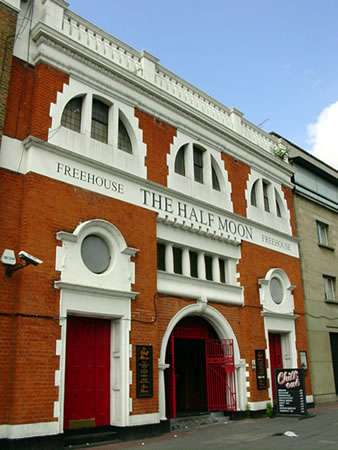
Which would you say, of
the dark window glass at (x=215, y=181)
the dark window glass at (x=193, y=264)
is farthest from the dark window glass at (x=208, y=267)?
the dark window glass at (x=215, y=181)

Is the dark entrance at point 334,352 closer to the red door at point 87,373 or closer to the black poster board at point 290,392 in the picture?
the black poster board at point 290,392

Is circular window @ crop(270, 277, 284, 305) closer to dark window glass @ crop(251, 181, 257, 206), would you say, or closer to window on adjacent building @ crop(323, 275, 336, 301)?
dark window glass @ crop(251, 181, 257, 206)

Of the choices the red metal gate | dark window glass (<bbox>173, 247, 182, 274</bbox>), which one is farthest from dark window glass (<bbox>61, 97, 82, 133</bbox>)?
the red metal gate

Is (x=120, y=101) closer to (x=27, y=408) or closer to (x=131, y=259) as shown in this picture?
(x=131, y=259)

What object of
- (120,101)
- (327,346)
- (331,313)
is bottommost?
(327,346)

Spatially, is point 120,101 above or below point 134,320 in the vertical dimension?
above

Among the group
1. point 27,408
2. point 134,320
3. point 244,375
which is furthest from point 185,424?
point 27,408

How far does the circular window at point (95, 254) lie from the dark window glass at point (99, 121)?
3125 mm

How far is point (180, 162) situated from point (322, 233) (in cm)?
1091

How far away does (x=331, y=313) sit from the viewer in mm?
21562

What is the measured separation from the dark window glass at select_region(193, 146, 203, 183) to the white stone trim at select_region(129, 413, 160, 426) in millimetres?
8082

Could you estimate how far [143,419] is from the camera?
11742mm

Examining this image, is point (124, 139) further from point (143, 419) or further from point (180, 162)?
point (143, 419)

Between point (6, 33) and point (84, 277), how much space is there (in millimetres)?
6347
